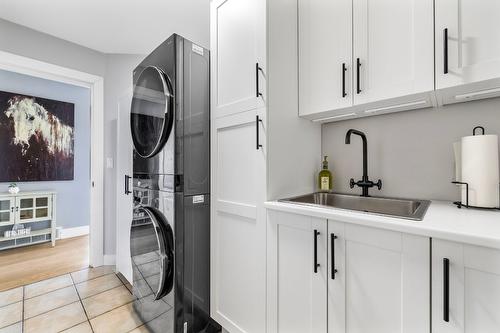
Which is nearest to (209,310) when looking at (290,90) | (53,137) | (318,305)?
(318,305)

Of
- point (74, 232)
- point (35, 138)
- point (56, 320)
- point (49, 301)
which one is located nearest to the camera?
point (56, 320)

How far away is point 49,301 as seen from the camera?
6.89ft

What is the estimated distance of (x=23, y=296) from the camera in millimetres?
2176

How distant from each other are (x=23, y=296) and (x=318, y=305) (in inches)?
103

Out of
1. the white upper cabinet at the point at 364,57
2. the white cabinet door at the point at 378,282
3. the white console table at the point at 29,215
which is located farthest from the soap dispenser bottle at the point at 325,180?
the white console table at the point at 29,215

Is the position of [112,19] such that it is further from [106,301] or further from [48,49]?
[106,301]

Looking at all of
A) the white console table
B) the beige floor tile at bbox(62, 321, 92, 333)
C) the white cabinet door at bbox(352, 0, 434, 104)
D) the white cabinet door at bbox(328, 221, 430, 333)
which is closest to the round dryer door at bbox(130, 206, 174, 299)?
the beige floor tile at bbox(62, 321, 92, 333)

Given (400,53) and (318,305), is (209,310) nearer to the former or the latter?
(318,305)

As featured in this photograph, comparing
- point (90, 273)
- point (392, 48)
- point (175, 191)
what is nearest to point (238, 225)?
point (175, 191)

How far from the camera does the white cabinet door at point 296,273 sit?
3.45 ft

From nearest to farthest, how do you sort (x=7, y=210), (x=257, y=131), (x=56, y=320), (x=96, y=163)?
(x=257, y=131)
(x=56, y=320)
(x=96, y=163)
(x=7, y=210)

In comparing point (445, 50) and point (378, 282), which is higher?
point (445, 50)

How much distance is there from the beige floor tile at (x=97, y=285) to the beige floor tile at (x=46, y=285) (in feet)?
0.56

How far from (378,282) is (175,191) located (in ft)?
3.62
